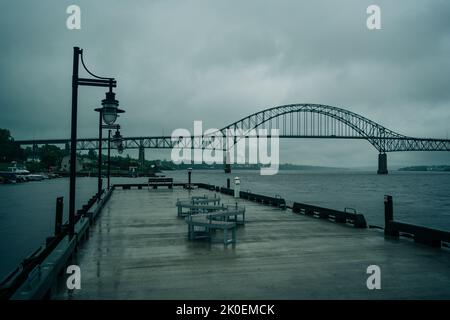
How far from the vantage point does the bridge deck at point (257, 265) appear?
243 inches

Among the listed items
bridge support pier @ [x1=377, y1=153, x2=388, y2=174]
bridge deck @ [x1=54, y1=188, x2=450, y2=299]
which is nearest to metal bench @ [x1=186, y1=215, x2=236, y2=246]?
bridge deck @ [x1=54, y1=188, x2=450, y2=299]

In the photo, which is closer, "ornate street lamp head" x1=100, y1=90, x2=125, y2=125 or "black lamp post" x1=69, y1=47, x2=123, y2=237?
"black lamp post" x1=69, y1=47, x2=123, y2=237

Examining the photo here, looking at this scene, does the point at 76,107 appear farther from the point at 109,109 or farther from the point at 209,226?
the point at 209,226

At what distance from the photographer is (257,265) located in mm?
7859

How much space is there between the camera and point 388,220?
38.5 feet

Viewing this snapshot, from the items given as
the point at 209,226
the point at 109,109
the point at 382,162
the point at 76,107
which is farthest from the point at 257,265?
the point at 382,162

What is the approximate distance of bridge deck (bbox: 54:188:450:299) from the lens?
6.16m

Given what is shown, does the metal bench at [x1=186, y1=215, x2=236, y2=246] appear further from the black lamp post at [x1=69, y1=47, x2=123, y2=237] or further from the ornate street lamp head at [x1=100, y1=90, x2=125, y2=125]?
the ornate street lamp head at [x1=100, y1=90, x2=125, y2=125]

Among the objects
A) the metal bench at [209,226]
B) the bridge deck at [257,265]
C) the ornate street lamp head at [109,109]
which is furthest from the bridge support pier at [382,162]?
the ornate street lamp head at [109,109]

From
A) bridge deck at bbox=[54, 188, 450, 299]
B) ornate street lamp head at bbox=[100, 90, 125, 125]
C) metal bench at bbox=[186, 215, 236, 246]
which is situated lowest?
bridge deck at bbox=[54, 188, 450, 299]

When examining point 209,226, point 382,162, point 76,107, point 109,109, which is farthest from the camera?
point 382,162
